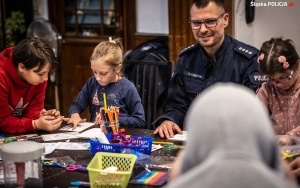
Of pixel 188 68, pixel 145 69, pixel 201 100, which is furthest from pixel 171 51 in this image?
pixel 201 100

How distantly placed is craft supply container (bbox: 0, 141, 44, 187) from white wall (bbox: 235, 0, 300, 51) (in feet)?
9.05

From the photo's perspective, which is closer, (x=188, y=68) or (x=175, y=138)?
(x=175, y=138)

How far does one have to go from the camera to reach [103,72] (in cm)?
309

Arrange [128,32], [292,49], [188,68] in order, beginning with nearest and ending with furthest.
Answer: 1. [292,49]
2. [188,68]
3. [128,32]

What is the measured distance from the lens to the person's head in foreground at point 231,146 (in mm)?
954

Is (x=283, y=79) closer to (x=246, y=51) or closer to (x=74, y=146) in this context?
(x=246, y=51)

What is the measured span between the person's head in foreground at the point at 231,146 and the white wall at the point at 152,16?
4.40 m

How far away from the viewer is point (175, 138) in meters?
2.60

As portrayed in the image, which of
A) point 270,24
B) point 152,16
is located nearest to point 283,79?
point 270,24

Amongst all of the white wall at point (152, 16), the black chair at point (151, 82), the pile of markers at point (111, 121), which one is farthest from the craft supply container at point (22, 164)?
the white wall at point (152, 16)

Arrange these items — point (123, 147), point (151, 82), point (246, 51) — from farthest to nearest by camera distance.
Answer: point (151, 82)
point (246, 51)
point (123, 147)

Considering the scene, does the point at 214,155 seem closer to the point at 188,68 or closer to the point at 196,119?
the point at 196,119

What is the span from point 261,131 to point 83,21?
5.03 metres

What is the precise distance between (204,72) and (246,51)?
267mm
